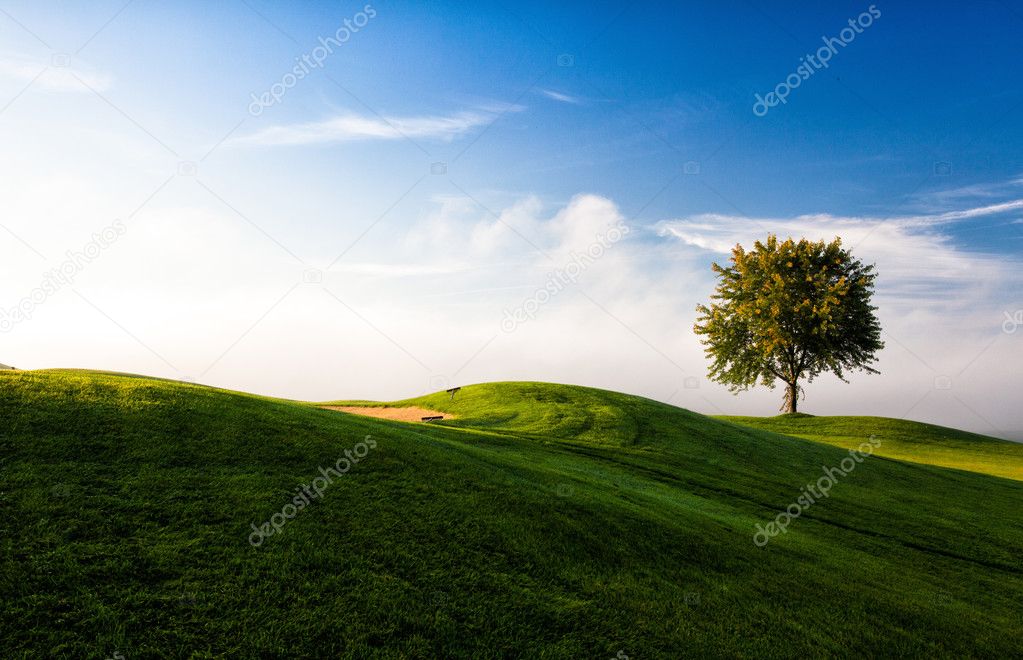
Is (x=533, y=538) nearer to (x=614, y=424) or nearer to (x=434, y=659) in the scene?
(x=434, y=659)

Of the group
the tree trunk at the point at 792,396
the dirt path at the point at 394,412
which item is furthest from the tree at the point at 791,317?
the dirt path at the point at 394,412

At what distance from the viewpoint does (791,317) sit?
183 feet

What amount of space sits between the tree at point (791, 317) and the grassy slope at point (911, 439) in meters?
5.55

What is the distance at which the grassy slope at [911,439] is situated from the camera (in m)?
44.3

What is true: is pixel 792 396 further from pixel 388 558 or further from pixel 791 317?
pixel 388 558

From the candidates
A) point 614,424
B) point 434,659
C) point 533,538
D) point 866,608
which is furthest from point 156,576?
point 614,424

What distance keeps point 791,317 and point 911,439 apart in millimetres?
15687

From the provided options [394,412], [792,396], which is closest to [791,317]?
[792,396]

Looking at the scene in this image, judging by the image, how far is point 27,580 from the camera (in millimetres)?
6973

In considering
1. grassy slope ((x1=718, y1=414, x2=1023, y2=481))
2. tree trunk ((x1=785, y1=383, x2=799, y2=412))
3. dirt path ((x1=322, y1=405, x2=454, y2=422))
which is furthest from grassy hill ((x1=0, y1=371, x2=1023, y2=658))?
tree trunk ((x1=785, y1=383, x2=799, y2=412))

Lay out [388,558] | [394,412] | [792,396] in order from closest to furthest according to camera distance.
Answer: [388,558] < [394,412] < [792,396]

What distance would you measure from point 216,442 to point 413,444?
500 cm

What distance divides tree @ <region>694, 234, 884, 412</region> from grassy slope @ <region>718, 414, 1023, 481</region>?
218 inches

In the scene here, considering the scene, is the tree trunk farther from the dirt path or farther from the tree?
the dirt path
